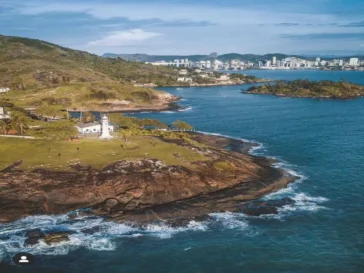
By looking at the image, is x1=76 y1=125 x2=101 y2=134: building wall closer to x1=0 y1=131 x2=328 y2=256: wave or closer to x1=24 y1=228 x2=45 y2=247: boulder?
x1=0 y1=131 x2=328 y2=256: wave

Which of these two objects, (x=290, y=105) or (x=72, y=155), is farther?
(x=290, y=105)

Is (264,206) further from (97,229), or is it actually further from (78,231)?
(78,231)

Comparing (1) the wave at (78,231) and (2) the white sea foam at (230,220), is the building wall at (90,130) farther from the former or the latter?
(2) the white sea foam at (230,220)

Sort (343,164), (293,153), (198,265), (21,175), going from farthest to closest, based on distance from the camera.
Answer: (293,153) < (343,164) < (21,175) < (198,265)

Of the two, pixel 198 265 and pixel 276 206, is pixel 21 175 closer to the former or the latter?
pixel 198 265

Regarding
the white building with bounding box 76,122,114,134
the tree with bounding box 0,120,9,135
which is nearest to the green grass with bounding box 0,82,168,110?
the tree with bounding box 0,120,9,135

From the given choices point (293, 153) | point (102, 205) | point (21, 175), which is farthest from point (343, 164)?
point (21, 175)

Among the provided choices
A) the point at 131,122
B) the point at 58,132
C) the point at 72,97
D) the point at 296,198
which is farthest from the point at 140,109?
the point at 296,198
